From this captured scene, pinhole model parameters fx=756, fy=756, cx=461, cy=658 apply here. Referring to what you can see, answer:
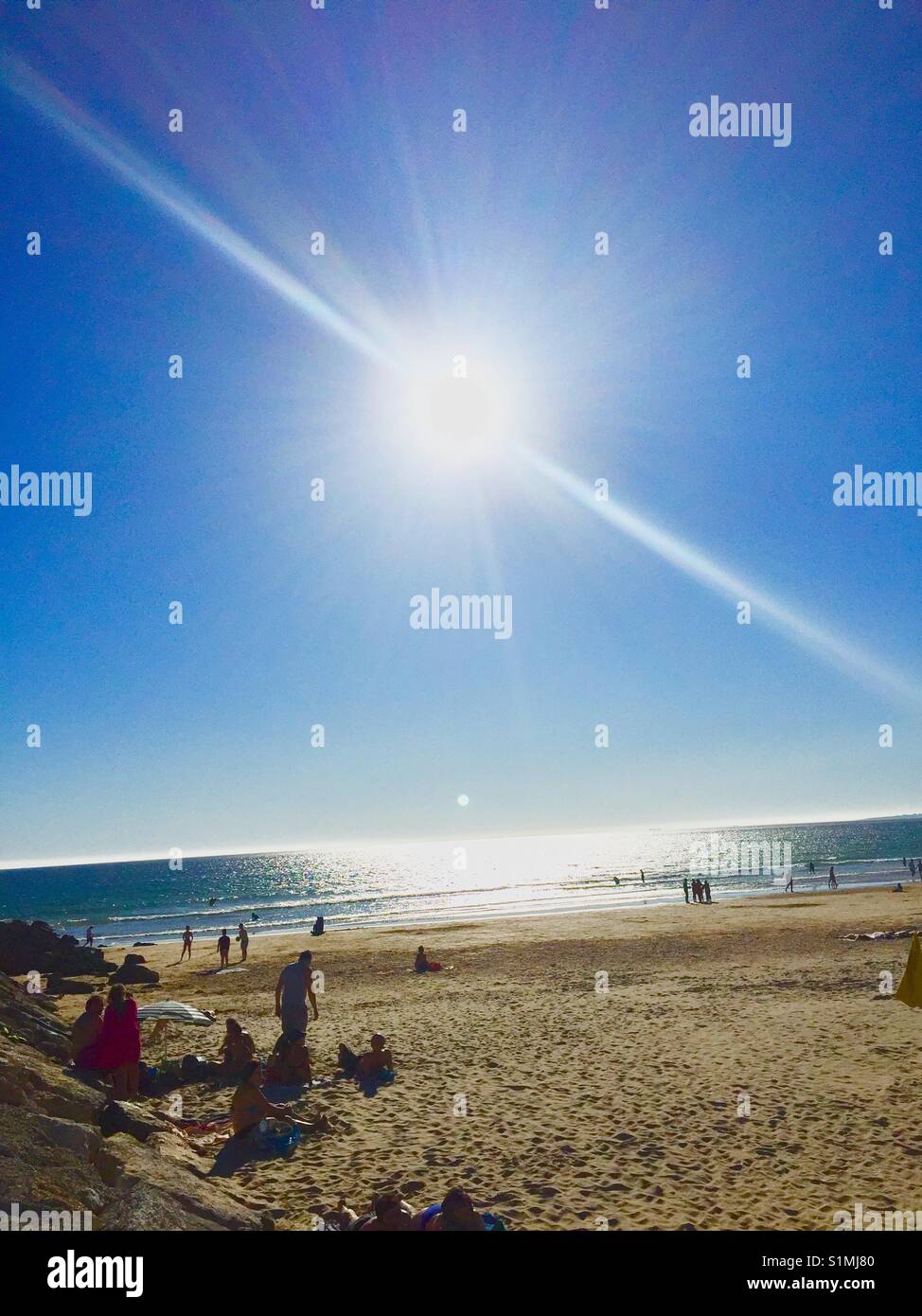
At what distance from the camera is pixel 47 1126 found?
23.3 ft

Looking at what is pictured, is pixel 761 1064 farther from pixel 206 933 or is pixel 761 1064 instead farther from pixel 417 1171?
pixel 206 933

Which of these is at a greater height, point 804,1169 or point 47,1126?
point 47,1126

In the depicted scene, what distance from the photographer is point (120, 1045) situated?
10.4 metres

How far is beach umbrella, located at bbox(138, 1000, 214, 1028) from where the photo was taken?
16359mm

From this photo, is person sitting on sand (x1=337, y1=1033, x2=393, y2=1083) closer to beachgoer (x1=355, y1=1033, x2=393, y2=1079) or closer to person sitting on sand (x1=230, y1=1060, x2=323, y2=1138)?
beachgoer (x1=355, y1=1033, x2=393, y2=1079)

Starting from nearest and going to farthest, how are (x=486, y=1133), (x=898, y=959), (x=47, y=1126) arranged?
(x=47, y=1126) → (x=486, y=1133) → (x=898, y=959)

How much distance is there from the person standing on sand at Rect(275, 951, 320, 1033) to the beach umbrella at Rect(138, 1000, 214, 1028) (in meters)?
4.63

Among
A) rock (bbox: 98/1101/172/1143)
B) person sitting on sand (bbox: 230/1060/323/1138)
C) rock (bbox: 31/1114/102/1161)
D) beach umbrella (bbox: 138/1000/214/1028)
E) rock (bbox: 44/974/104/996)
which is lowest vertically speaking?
rock (bbox: 44/974/104/996)

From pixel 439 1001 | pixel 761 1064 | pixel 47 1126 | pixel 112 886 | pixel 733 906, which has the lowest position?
pixel 112 886

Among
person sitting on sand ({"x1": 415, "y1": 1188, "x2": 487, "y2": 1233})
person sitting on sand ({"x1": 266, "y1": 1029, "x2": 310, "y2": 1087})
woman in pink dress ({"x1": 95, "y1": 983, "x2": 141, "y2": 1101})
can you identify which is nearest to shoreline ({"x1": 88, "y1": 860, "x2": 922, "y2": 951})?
person sitting on sand ({"x1": 266, "y1": 1029, "x2": 310, "y2": 1087})

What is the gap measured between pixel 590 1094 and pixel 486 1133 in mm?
2081

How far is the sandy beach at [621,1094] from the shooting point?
7.88 m
